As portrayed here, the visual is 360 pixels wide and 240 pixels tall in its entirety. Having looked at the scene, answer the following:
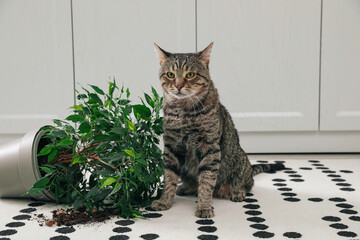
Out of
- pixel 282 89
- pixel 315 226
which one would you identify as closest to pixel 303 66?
pixel 282 89

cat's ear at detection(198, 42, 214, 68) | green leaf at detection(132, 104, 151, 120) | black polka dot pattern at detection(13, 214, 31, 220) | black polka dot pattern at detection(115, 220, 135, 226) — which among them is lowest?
black polka dot pattern at detection(13, 214, 31, 220)

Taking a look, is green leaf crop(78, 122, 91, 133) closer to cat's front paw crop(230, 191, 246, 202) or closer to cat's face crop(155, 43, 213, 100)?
cat's face crop(155, 43, 213, 100)

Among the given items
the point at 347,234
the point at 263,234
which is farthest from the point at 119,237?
the point at 347,234

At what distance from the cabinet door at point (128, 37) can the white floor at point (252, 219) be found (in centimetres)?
88

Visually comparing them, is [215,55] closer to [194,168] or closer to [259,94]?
[259,94]

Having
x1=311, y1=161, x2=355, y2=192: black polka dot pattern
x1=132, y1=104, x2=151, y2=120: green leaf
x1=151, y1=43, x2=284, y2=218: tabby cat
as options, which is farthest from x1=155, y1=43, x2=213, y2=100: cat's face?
x1=311, y1=161, x2=355, y2=192: black polka dot pattern

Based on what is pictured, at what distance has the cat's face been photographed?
4.44 ft

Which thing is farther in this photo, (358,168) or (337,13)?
(337,13)

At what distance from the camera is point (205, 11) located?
83.5 inches

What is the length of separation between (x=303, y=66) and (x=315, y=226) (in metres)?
1.17

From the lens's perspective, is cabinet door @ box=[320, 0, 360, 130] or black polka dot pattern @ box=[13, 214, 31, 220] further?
cabinet door @ box=[320, 0, 360, 130]

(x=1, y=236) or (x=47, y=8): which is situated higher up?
(x=47, y=8)

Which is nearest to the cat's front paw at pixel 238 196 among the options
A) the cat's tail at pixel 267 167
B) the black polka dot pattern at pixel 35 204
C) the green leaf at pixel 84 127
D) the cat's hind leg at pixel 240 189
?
the cat's hind leg at pixel 240 189

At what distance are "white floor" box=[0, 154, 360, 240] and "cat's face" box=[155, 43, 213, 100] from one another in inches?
15.9
